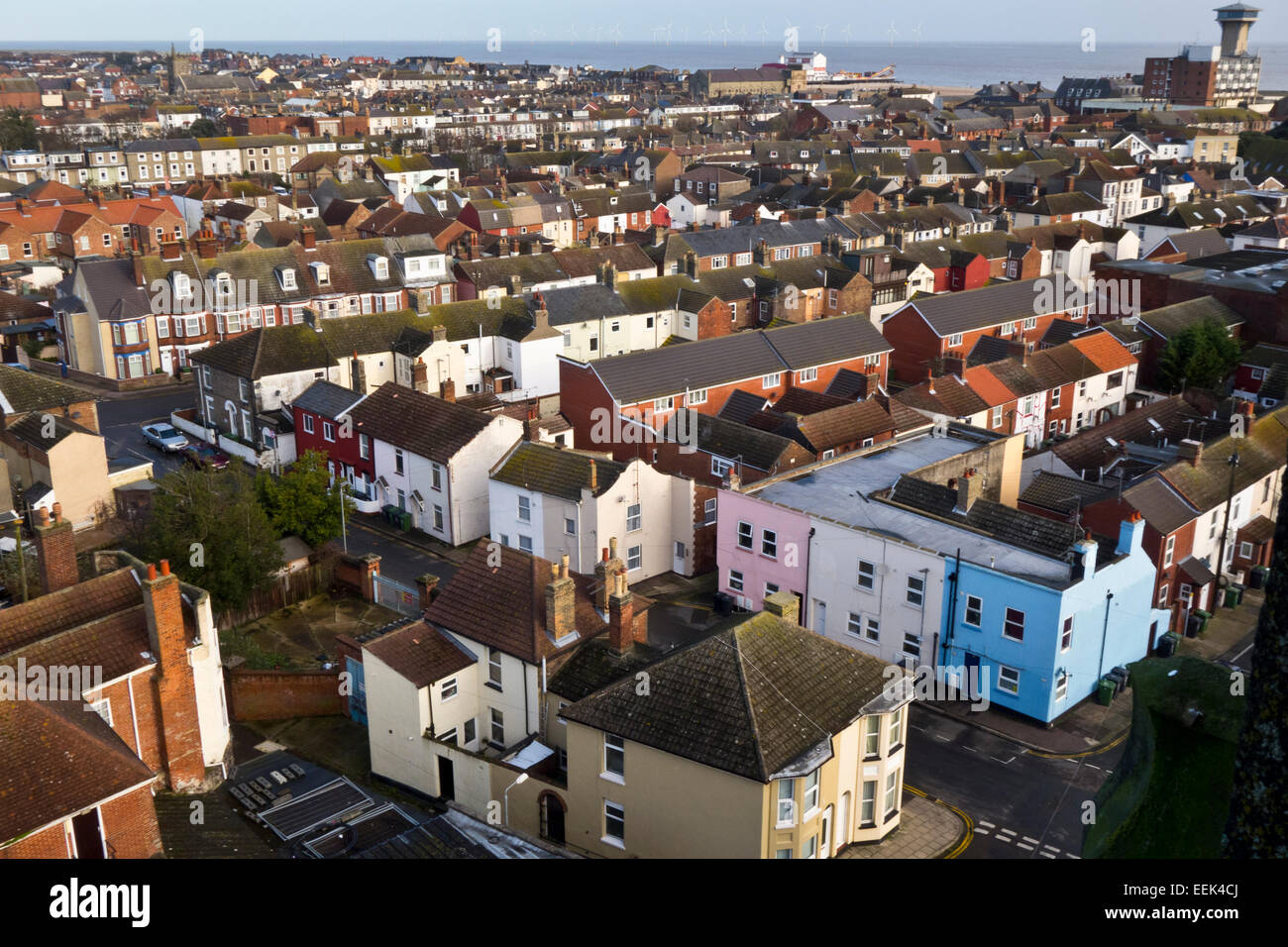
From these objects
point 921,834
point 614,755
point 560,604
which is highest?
point 560,604

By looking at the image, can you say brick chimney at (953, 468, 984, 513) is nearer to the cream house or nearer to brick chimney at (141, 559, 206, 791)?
the cream house

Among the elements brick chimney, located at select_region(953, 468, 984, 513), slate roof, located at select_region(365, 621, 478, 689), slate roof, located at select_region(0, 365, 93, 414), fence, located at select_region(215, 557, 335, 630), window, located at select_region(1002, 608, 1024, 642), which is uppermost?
slate roof, located at select_region(0, 365, 93, 414)

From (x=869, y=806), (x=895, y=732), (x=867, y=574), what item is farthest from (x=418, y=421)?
(x=869, y=806)

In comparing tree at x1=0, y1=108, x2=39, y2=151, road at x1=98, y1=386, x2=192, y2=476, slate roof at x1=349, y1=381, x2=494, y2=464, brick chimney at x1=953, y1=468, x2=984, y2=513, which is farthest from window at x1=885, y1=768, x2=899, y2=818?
tree at x1=0, y1=108, x2=39, y2=151

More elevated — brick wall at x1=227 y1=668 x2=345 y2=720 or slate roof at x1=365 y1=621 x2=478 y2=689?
slate roof at x1=365 y1=621 x2=478 y2=689

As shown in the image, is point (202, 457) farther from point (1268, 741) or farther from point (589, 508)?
point (1268, 741)
